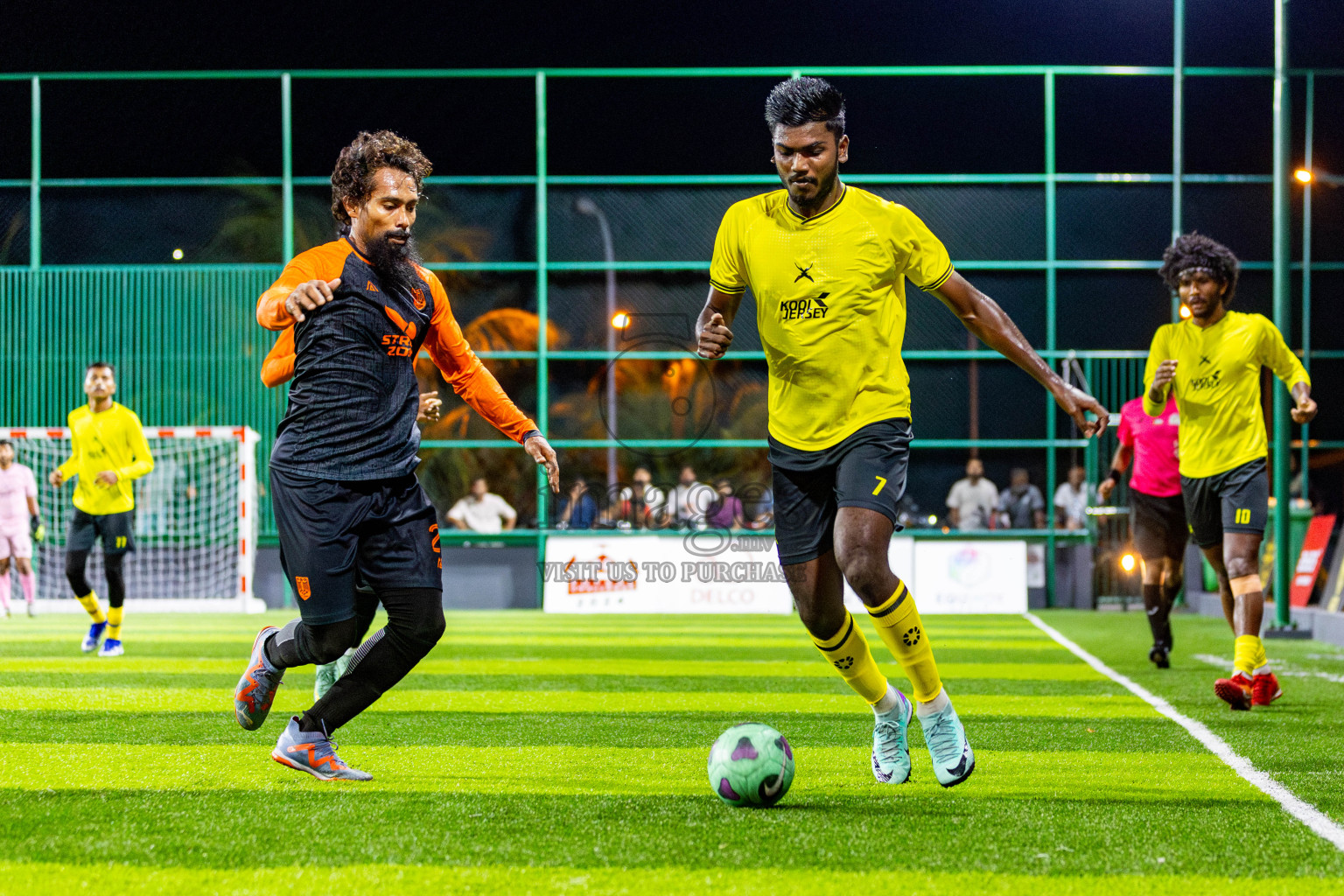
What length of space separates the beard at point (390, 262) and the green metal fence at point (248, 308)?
16353 millimetres

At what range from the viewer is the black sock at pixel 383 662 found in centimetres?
512

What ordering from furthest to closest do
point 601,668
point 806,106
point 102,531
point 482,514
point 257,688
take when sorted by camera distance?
point 482,514
point 102,531
point 601,668
point 257,688
point 806,106

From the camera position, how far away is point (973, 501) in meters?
21.2

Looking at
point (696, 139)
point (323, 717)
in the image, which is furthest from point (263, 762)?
point (696, 139)

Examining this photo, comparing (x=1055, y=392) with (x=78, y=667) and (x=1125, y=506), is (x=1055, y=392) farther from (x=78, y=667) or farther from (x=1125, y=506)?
(x=1125, y=506)

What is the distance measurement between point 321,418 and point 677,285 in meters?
17.8

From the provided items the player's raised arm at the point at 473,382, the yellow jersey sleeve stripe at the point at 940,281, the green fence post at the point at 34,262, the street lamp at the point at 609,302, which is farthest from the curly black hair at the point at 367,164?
the green fence post at the point at 34,262

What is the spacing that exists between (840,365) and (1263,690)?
408 cm

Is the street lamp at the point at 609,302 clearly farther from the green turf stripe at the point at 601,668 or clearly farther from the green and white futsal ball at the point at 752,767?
the green and white futsal ball at the point at 752,767

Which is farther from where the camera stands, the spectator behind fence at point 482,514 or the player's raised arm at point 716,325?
the spectator behind fence at point 482,514

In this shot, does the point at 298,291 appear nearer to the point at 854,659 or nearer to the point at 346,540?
the point at 346,540

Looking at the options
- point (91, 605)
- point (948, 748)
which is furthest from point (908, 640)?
point (91, 605)

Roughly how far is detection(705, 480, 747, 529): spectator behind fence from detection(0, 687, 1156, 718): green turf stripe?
11628 mm

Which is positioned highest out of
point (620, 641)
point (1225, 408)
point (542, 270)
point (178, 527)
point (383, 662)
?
point (542, 270)
